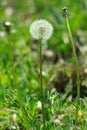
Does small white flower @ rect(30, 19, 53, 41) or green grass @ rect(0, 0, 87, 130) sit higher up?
small white flower @ rect(30, 19, 53, 41)

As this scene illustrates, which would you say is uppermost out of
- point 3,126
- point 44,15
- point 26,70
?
point 44,15

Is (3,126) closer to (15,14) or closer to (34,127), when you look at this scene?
(34,127)

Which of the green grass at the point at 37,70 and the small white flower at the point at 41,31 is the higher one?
the small white flower at the point at 41,31

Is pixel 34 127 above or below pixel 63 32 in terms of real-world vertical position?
below

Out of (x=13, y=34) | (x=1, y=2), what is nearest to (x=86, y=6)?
(x=13, y=34)

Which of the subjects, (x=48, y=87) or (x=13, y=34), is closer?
(x=48, y=87)

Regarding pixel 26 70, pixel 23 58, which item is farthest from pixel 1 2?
pixel 26 70

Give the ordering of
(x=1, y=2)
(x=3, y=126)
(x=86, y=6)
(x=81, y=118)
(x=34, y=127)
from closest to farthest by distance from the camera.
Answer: (x=34, y=127) → (x=81, y=118) → (x=3, y=126) → (x=86, y=6) → (x=1, y=2)

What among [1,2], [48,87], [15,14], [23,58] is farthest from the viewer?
[1,2]

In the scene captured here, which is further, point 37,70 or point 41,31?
point 37,70

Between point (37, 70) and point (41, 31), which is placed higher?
point (41, 31)
